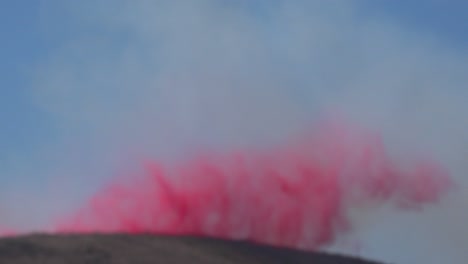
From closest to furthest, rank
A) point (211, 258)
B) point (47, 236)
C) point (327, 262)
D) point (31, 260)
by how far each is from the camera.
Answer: point (31, 260) → point (47, 236) → point (211, 258) → point (327, 262)

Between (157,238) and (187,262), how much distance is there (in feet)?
8.17

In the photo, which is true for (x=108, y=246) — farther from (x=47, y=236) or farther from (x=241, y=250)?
(x=241, y=250)

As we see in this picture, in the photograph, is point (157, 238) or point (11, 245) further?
point (157, 238)

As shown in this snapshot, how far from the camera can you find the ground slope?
118ft

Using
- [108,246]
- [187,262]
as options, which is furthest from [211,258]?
[108,246]

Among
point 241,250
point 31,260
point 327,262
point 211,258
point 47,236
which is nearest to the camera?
point 31,260

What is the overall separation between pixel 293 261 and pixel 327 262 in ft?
8.05

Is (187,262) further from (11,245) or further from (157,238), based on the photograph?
(11,245)

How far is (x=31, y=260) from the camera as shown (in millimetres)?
35281

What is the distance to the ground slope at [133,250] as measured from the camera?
36.0 meters

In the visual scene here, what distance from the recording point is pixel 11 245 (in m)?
36.1

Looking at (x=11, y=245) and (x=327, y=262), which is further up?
(x=327, y=262)

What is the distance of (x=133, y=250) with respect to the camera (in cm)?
3853

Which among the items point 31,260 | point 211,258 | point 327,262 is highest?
point 327,262
